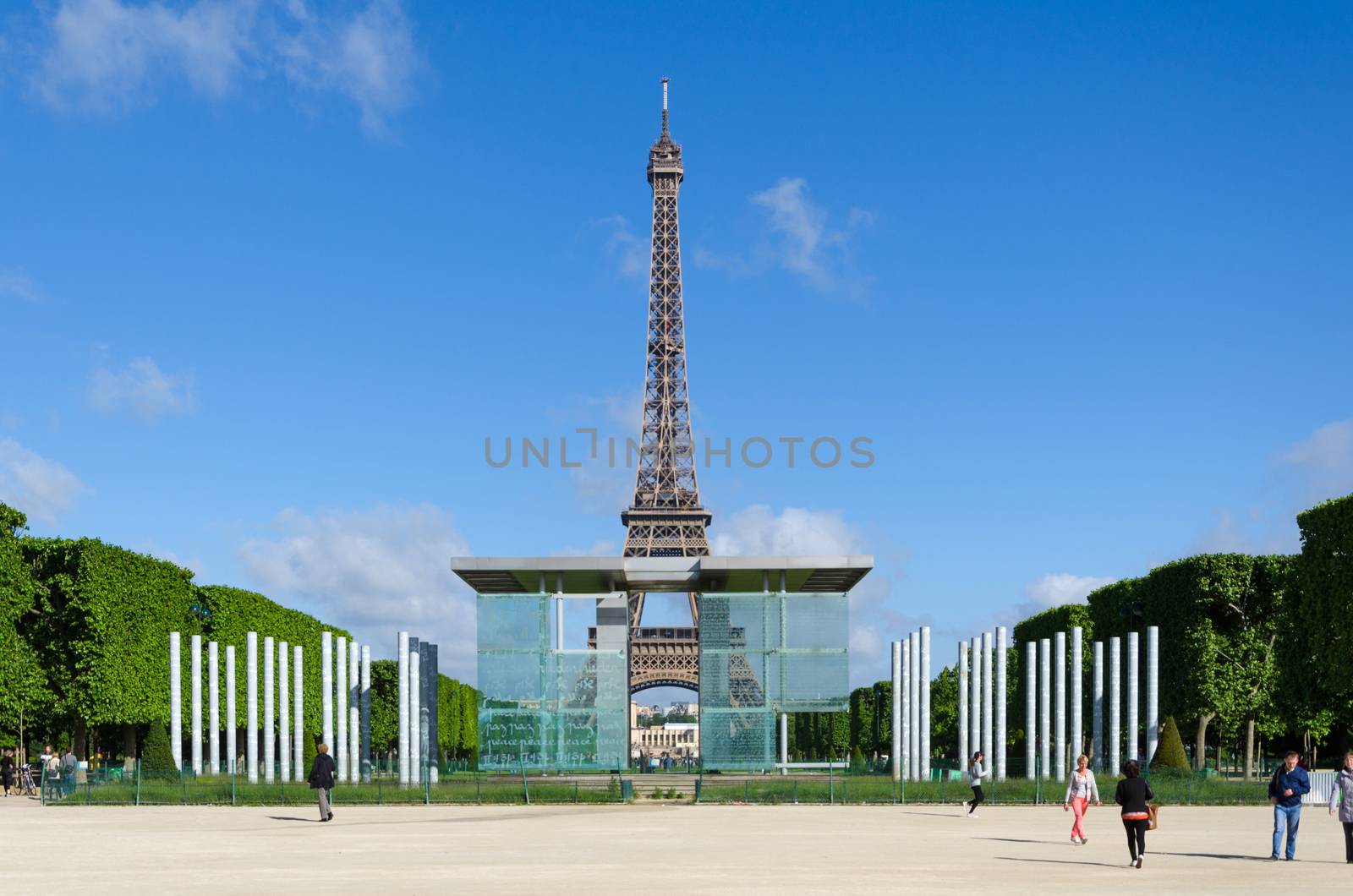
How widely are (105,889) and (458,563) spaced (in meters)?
27.4

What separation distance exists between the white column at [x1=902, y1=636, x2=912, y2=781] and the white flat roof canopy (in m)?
2.82

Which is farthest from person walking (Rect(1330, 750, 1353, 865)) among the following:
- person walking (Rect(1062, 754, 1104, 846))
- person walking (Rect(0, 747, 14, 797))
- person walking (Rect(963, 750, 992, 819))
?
person walking (Rect(0, 747, 14, 797))

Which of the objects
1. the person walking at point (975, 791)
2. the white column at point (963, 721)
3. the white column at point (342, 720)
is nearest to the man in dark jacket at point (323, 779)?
the person walking at point (975, 791)

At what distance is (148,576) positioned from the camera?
5544cm

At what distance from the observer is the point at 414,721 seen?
4659cm

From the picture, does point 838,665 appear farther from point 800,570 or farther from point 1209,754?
point 1209,754

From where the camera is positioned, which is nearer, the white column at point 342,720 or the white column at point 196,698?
the white column at point 196,698

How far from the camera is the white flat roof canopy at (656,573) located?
4638 centimetres

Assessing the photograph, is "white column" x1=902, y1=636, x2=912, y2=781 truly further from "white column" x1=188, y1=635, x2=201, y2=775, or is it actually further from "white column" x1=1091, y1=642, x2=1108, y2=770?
"white column" x1=188, y1=635, x2=201, y2=775

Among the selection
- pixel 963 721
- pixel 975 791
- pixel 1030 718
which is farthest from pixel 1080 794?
pixel 1030 718

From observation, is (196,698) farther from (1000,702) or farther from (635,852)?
(635,852)

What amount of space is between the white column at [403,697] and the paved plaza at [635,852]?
893 cm

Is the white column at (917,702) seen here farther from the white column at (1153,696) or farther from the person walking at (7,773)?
the person walking at (7,773)

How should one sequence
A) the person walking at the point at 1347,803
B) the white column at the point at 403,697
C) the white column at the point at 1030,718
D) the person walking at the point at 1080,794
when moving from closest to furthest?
the person walking at the point at 1347,803 < the person walking at the point at 1080,794 < the white column at the point at 403,697 < the white column at the point at 1030,718
